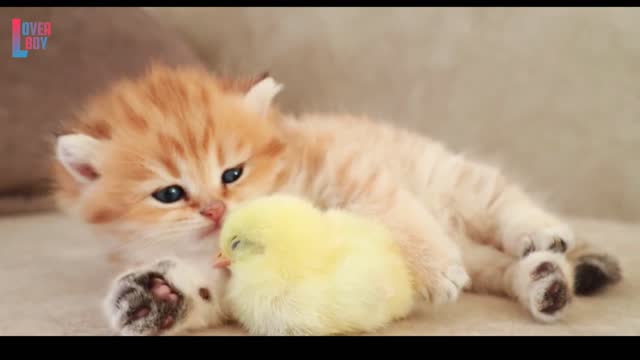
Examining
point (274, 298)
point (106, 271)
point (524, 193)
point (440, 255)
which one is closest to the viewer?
point (274, 298)

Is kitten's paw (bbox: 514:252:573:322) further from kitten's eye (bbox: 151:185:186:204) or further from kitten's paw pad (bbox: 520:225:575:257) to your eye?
kitten's eye (bbox: 151:185:186:204)

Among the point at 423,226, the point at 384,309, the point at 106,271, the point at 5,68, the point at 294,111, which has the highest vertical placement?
the point at 5,68

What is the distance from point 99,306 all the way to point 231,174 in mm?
276

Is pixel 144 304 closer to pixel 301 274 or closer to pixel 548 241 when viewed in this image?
pixel 301 274

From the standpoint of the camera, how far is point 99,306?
1.17 metres

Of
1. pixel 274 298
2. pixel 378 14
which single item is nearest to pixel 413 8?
pixel 378 14

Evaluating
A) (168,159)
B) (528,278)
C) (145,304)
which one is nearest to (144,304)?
(145,304)

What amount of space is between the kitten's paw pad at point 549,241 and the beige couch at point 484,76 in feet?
1.82

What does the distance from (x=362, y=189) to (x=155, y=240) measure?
0.32m

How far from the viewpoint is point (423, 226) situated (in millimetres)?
1161

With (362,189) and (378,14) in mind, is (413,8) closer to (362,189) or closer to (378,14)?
(378,14)

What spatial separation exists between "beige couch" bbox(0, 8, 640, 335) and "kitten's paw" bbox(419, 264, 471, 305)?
0.80 meters

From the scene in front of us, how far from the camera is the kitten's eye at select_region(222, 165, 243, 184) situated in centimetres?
115

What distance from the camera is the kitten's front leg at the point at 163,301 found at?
99 centimetres
